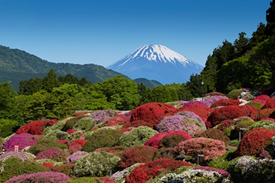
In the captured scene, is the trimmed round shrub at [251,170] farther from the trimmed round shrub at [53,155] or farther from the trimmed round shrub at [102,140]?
the trimmed round shrub at [102,140]

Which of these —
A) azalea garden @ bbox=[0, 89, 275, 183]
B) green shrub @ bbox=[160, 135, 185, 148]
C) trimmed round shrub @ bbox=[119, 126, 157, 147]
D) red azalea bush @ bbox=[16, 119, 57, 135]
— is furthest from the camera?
red azalea bush @ bbox=[16, 119, 57, 135]

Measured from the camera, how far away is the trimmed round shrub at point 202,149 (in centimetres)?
1982

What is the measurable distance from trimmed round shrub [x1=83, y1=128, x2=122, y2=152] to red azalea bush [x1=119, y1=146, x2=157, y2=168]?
7.66m

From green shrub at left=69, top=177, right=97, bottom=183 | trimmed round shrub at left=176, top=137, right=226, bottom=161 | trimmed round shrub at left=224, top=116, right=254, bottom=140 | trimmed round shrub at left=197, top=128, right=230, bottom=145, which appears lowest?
green shrub at left=69, top=177, right=97, bottom=183

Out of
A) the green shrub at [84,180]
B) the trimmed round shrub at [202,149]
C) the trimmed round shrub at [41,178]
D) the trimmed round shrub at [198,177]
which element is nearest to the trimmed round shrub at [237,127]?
the trimmed round shrub at [202,149]

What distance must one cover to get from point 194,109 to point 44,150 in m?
14.3

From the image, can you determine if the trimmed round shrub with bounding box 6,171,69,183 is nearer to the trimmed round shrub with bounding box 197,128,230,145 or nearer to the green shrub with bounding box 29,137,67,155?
the trimmed round shrub with bounding box 197,128,230,145

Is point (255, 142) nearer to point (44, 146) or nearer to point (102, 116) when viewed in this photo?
point (44, 146)

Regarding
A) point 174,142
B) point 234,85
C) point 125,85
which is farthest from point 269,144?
point 125,85

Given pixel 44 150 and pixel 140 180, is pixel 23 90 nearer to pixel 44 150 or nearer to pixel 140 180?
pixel 44 150

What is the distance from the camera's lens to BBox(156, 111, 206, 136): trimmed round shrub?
31.5 meters

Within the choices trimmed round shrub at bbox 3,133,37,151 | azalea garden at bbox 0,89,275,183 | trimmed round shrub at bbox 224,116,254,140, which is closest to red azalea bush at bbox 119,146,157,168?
azalea garden at bbox 0,89,275,183

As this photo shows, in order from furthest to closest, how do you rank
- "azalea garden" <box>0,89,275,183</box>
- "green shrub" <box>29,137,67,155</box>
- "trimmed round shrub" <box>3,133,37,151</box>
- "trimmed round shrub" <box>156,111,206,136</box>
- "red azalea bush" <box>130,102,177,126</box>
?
"red azalea bush" <box>130,102,177,126</box> < "trimmed round shrub" <box>3,133,37,151</box> < "trimmed round shrub" <box>156,111,206,136</box> < "green shrub" <box>29,137,67,155</box> < "azalea garden" <box>0,89,275,183</box>

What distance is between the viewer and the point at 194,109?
1527 inches
